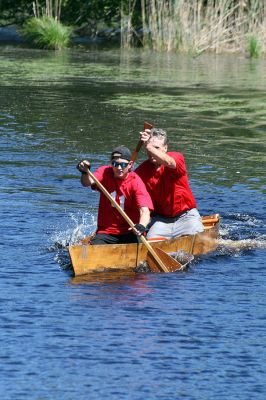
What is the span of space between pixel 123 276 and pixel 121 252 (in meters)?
0.28

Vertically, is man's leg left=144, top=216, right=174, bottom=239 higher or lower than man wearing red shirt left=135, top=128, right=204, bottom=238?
lower

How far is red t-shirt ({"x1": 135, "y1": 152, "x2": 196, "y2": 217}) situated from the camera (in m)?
12.4

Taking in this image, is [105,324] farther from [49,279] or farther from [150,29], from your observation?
[150,29]

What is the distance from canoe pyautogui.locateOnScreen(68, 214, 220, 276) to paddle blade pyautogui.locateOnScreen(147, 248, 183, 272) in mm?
77

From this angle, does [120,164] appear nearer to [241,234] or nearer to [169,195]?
[169,195]

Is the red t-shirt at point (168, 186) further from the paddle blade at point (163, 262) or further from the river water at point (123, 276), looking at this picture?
the paddle blade at point (163, 262)

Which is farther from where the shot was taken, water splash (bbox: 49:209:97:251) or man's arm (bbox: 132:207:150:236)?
water splash (bbox: 49:209:97:251)

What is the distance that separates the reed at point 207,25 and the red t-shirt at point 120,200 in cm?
2125

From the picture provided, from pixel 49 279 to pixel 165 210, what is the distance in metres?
1.85

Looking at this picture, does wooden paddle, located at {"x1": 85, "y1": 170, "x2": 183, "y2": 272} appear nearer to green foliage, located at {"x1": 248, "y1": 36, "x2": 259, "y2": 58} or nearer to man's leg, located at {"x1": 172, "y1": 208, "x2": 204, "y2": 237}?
man's leg, located at {"x1": 172, "y1": 208, "x2": 204, "y2": 237}

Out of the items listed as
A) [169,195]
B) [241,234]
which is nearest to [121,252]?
[169,195]

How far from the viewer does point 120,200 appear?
39.1 feet

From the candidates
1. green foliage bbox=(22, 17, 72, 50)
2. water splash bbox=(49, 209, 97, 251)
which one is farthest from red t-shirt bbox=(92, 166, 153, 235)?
green foliage bbox=(22, 17, 72, 50)

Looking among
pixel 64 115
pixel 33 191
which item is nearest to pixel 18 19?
pixel 64 115
